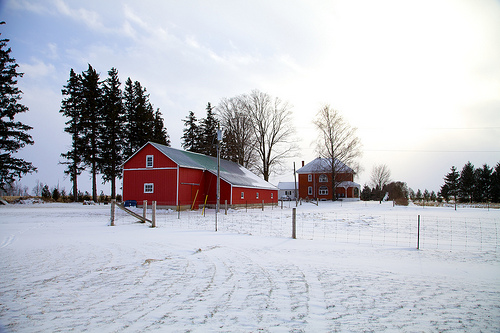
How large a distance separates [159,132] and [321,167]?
95.1 ft

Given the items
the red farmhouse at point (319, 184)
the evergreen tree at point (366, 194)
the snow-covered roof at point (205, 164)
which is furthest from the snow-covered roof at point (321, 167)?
the evergreen tree at point (366, 194)

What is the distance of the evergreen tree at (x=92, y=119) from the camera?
39000 mm

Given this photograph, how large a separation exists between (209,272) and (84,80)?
41.9 metres

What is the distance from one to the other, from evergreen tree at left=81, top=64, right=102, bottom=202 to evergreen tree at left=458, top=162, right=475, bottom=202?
6804cm

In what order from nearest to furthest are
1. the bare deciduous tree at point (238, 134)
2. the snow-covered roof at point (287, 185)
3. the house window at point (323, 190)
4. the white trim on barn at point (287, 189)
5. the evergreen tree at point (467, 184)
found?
the bare deciduous tree at point (238, 134)
the house window at point (323, 190)
the evergreen tree at point (467, 184)
the white trim on barn at point (287, 189)
the snow-covered roof at point (287, 185)

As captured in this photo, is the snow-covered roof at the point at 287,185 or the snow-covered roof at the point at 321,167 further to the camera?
the snow-covered roof at the point at 287,185

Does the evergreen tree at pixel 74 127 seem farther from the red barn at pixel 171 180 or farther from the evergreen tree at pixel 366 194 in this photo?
the evergreen tree at pixel 366 194

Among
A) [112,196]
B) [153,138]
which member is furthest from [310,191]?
[112,196]

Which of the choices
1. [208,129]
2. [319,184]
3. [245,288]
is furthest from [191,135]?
[245,288]

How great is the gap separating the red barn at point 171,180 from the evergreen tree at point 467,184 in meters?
55.1

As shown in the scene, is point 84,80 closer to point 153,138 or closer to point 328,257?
point 153,138

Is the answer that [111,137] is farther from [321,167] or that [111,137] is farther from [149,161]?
[321,167]

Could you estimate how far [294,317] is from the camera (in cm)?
437

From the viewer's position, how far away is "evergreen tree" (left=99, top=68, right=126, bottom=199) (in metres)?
40.9
